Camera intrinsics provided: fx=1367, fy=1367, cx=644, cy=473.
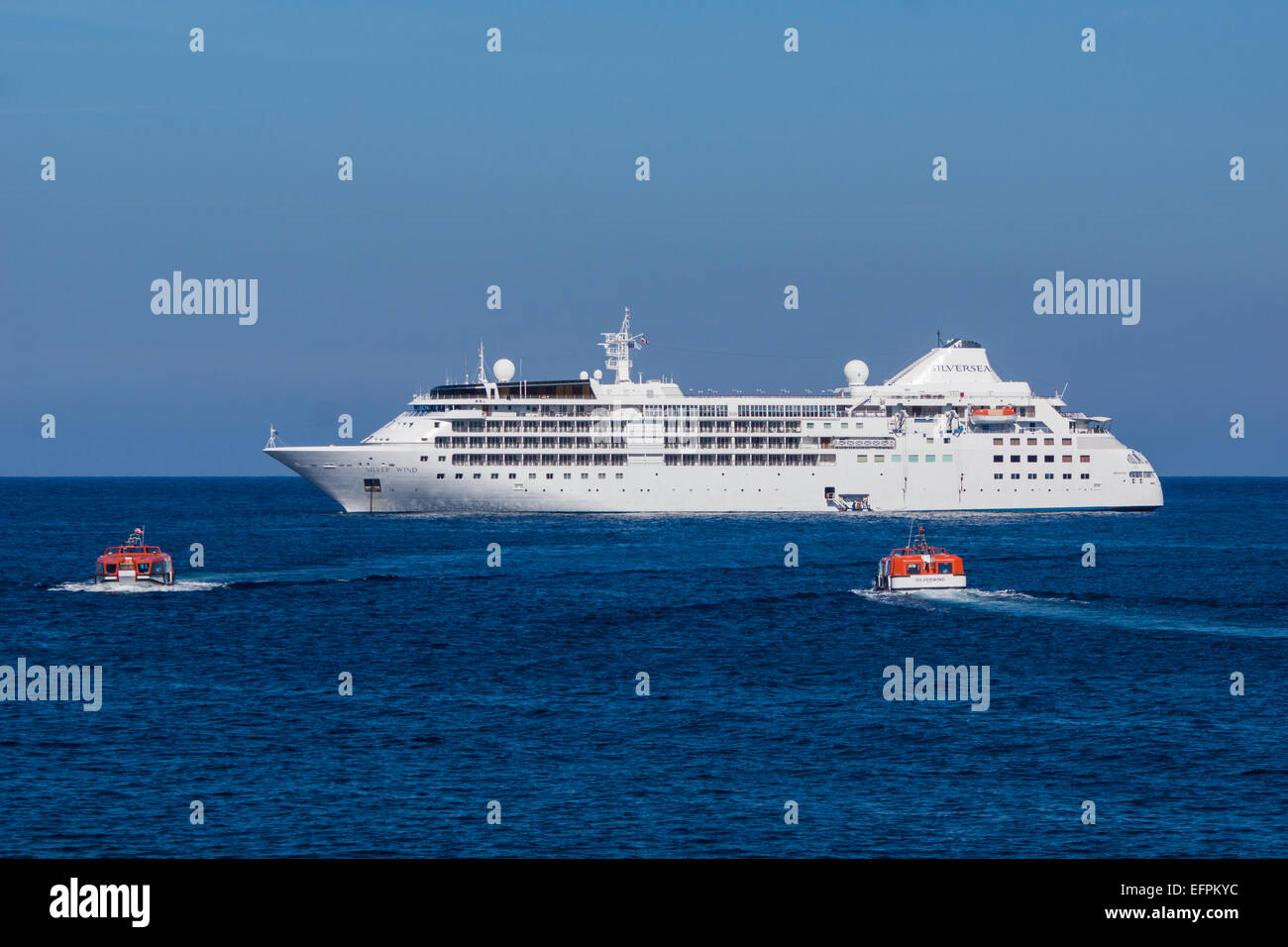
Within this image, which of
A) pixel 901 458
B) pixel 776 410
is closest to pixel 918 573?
pixel 776 410

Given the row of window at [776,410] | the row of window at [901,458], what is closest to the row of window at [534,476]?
the row of window at [776,410]

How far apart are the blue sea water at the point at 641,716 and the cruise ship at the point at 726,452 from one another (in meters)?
40.7

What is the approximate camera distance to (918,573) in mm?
71375

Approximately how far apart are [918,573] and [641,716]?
33.6 meters

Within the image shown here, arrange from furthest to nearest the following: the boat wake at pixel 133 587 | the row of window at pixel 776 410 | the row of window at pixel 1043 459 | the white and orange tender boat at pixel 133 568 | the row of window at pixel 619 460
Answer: the row of window at pixel 1043 459
the row of window at pixel 776 410
the row of window at pixel 619 460
the white and orange tender boat at pixel 133 568
the boat wake at pixel 133 587

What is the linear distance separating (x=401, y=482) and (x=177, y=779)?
91767 millimetres

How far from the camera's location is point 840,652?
172 ft

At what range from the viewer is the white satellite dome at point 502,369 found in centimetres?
13162

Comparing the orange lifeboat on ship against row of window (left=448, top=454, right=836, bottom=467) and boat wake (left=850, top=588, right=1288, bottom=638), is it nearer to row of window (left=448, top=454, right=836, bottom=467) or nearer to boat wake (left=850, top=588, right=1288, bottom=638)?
row of window (left=448, top=454, right=836, bottom=467)

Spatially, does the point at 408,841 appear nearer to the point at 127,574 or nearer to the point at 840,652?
the point at 840,652

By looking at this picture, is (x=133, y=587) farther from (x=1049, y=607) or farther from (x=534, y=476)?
(x=534, y=476)

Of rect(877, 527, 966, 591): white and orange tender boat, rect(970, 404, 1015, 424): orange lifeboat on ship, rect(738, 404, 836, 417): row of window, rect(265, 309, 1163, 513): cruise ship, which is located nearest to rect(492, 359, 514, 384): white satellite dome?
rect(265, 309, 1163, 513): cruise ship

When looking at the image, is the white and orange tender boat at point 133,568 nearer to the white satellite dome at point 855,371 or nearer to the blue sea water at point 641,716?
the blue sea water at point 641,716
